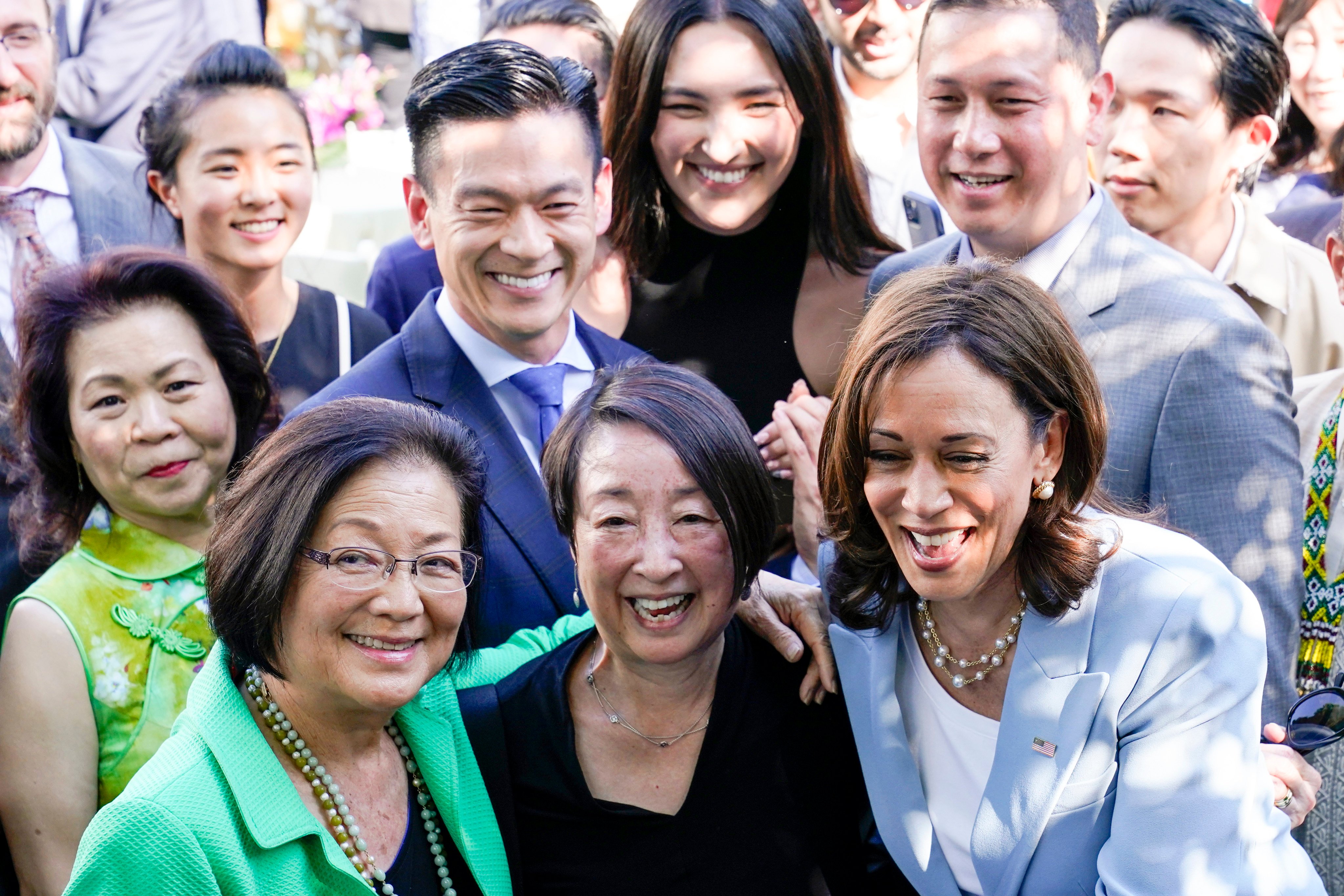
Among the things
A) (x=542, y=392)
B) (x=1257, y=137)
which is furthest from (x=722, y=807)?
(x=1257, y=137)

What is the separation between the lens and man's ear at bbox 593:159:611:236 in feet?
12.9

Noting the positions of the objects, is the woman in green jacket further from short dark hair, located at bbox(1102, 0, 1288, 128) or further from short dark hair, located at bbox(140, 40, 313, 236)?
short dark hair, located at bbox(1102, 0, 1288, 128)

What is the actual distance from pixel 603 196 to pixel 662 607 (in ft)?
5.16

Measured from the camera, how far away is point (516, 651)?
3227 mm

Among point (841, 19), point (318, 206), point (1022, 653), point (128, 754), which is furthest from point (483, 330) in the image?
point (318, 206)

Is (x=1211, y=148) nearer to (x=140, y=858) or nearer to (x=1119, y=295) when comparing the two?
(x=1119, y=295)

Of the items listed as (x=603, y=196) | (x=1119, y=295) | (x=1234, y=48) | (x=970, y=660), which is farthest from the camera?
(x=1234, y=48)

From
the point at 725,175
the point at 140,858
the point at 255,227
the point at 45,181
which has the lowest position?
the point at 140,858

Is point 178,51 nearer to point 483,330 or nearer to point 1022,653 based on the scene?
point 483,330

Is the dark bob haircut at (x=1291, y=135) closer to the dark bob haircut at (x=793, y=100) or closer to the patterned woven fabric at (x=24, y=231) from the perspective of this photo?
the dark bob haircut at (x=793, y=100)

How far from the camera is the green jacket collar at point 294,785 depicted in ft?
8.11

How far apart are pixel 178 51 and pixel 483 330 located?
13.3 feet

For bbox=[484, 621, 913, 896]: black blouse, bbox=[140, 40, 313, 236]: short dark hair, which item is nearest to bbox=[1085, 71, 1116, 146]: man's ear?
bbox=[484, 621, 913, 896]: black blouse

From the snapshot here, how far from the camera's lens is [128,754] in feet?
10.3
